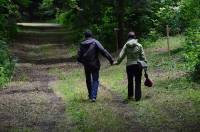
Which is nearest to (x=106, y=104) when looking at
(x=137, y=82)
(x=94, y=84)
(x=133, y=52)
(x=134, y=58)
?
(x=94, y=84)

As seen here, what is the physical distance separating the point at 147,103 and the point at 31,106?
311cm

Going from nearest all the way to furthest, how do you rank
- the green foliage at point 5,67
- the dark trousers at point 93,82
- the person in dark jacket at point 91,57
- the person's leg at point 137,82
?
the person's leg at point 137,82 → the dark trousers at point 93,82 → the person in dark jacket at point 91,57 → the green foliage at point 5,67

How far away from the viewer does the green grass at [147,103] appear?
1202 cm

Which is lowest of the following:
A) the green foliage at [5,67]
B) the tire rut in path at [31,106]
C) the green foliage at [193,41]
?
the green foliage at [5,67]

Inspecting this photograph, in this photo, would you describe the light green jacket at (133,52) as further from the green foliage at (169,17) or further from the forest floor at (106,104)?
the green foliage at (169,17)

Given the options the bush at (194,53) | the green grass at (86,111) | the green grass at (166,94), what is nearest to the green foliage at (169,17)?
the green grass at (166,94)

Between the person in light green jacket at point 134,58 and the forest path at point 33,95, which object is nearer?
the forest path at point 33,95

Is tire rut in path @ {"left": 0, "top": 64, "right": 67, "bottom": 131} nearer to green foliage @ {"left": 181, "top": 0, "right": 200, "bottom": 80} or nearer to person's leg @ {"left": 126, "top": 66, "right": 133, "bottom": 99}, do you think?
person's leg @ {"left": 126, "top": 66, "right": 133, "bottom": 99}

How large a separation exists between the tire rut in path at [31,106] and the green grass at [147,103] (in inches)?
14.3

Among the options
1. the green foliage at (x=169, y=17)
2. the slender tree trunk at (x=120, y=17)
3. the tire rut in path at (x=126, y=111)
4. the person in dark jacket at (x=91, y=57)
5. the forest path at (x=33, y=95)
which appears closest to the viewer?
the tire rut in path at (x=126, y=111)

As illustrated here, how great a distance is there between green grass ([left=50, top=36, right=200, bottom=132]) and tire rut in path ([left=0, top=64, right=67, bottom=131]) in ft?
1.19

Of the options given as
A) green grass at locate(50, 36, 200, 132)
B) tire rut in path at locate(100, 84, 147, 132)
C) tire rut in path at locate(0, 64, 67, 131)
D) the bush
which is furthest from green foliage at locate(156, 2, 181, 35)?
tire rut in path at locate(100, 84, 147, 132)

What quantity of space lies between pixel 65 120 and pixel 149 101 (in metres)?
3.23

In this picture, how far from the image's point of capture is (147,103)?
14930mm
